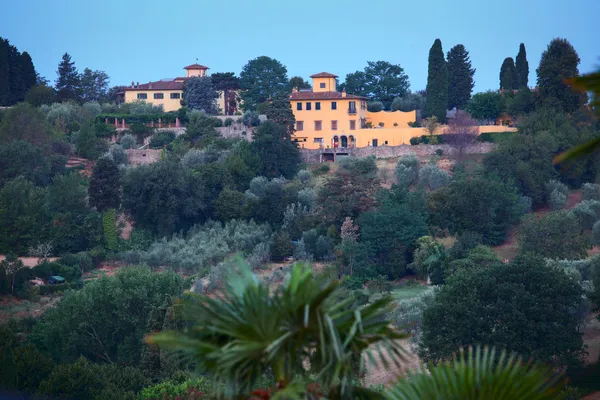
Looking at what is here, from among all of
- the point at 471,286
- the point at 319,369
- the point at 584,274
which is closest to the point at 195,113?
the point at 584,274

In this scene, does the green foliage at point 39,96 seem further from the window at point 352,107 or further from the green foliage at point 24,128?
the window at point 352,107

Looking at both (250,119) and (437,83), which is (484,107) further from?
(250,119)

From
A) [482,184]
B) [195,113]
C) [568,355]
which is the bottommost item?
[568,355]

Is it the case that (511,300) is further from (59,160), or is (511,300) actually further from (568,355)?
(59,160)

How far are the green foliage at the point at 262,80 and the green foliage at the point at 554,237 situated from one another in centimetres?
2986

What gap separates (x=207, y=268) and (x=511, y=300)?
16.3m

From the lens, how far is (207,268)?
37156 mm

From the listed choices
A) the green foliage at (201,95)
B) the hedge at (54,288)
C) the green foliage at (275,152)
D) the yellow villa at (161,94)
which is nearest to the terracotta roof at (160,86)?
the yellow villa at (161,94)

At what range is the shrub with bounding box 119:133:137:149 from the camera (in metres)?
52.8

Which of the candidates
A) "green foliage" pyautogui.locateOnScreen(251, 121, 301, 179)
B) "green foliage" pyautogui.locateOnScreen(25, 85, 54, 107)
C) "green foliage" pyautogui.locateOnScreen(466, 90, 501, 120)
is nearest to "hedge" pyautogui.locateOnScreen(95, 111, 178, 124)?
"green foliage" pyautogui.locateOnScreen(25, 85, 54, 107)

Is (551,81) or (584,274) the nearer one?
(584,274)

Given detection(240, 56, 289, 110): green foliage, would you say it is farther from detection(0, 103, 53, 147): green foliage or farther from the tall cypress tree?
detection(0, 103, 53, 147): green foliage

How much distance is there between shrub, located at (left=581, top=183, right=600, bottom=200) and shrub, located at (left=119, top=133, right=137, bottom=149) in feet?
80.3

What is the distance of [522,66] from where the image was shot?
6203 centimetres
